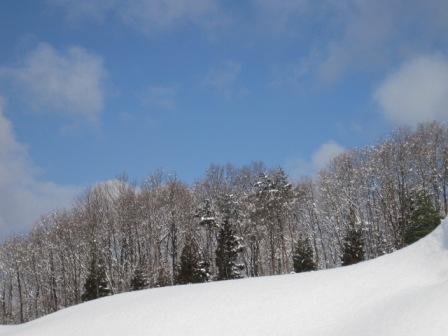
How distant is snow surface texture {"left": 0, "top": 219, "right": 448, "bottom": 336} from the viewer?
1080 centimetres

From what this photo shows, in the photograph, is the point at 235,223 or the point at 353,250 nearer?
the point at 353,250

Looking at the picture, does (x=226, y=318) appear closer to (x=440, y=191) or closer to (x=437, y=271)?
(x=437, y=271)

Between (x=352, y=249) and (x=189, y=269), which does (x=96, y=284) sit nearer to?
(x=189, y=269)

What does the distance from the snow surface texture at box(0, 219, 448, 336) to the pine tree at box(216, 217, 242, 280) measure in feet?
85.0

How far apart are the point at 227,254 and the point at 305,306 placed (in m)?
29.0

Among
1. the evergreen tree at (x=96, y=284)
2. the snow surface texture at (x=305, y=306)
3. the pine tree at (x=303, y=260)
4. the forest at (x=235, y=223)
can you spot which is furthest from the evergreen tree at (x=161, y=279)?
the snow surface texture at (x=305, y=306)

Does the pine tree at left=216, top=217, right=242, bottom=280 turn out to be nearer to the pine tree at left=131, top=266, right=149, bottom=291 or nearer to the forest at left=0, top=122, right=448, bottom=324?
the forest at left=0, top=122, right=448, bottom=324

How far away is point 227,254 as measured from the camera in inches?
1619

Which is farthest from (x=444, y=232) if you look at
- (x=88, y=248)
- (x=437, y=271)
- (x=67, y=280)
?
(x=67, y=280)

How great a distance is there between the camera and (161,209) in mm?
46656

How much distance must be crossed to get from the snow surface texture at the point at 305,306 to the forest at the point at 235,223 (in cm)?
2447

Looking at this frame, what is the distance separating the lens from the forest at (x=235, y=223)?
136 feet

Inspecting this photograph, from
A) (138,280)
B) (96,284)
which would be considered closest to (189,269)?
(138,280)

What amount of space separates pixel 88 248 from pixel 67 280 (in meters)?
5.71
